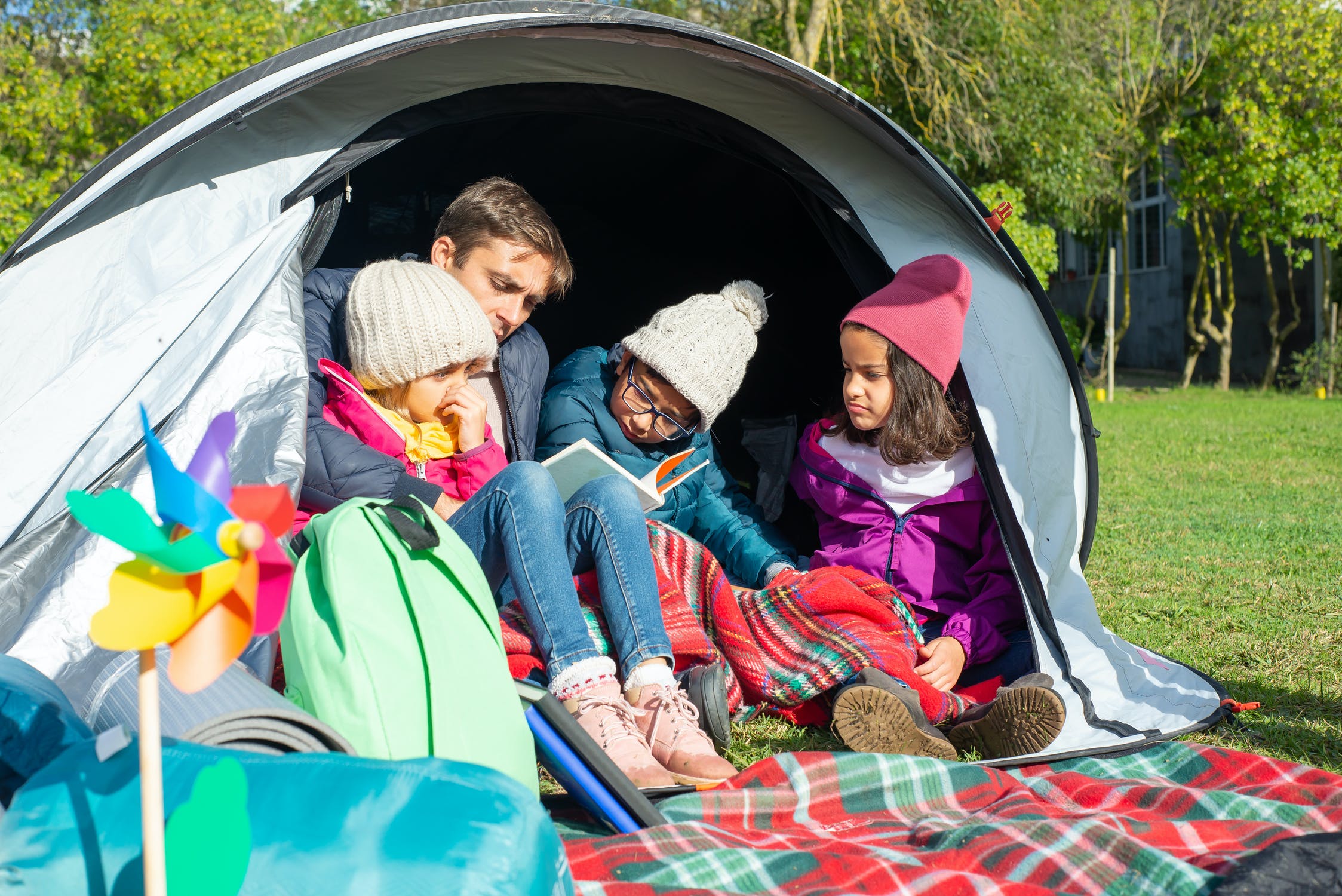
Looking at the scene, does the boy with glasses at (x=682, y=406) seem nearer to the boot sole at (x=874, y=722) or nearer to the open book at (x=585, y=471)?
the open book at (x=585, y=471)

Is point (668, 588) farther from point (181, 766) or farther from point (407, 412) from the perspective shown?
point (181, 766)

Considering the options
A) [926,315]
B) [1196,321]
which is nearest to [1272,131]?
[1196,321]

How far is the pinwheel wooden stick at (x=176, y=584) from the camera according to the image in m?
0.92

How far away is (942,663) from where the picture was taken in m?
2.34

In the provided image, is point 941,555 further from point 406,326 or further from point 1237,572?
point 1237,572

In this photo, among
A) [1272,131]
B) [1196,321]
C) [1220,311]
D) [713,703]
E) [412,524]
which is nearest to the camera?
[412,524]

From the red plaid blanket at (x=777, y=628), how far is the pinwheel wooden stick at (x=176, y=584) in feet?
3.73

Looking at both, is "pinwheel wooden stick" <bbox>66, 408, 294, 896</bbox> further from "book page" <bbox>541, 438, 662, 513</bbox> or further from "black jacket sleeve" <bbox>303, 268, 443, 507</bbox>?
"book page" <bbox>541, 438, 662, 513</bbox>

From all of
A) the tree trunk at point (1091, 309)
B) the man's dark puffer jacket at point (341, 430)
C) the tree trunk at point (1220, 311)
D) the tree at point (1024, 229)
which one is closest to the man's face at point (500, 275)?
the man's dark puffer jacket at point (341, 430)

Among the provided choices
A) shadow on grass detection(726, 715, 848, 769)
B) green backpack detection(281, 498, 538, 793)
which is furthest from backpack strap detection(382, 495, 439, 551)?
shadow on grass detection(726, 715, 848, 769)

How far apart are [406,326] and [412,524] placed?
0.82 metres

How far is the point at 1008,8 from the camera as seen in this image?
838 centimetres

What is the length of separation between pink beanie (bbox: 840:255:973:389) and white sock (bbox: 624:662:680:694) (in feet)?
3.16

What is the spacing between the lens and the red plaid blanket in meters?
2.20
